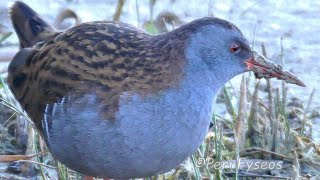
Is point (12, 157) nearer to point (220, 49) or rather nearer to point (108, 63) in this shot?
point (108, 63)

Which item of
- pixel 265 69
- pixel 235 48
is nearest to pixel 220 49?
pixel 235 48

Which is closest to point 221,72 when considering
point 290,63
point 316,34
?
point 290,63

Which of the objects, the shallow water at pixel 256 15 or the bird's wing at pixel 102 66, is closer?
the bird's wing at pixel 102 66

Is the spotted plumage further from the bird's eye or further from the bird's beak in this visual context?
the bird's beak

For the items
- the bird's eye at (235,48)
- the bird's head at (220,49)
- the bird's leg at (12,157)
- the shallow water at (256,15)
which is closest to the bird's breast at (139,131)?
the bird's head at (220,49)

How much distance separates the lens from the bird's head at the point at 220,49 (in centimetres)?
539

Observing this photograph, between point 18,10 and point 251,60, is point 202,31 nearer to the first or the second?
point 251,60

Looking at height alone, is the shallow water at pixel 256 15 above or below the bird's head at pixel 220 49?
below

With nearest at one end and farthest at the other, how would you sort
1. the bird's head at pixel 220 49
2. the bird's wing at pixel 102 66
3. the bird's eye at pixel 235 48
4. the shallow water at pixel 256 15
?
the bird's wing at pixel 102 66 → the bird's head at pixel 220 49 → the bird's eye at pixel 235 48 → the shallow water at pixel 256 15

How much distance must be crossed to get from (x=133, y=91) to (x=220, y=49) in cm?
54

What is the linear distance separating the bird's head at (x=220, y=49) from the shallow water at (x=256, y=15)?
272 cm

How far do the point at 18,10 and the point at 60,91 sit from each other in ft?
3.34

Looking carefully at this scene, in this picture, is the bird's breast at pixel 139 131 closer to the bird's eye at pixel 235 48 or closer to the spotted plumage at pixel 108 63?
the spotted plumage at pixel 108 63

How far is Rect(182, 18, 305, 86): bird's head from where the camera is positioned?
5387 millimetres
